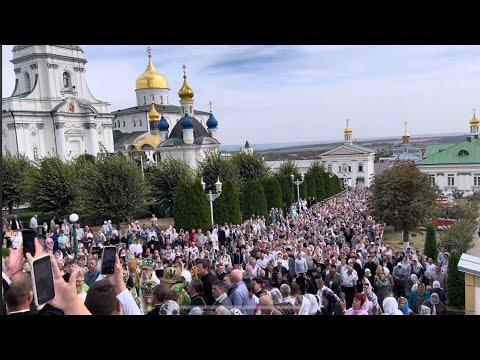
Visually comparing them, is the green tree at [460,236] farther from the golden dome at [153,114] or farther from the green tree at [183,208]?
the golden dome at [153,114]

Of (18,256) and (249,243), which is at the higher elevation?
(18,256)

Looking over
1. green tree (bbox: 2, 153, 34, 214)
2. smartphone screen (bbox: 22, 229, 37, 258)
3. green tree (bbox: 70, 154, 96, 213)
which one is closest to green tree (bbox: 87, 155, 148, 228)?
green tree (bbox: 70, 154, 96, 213)

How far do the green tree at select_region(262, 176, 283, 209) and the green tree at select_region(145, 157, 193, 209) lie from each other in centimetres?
278

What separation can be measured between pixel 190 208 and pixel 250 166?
21.4ft

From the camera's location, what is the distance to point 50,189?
44.6 ft

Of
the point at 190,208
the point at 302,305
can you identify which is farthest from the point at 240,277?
the point at 190,208

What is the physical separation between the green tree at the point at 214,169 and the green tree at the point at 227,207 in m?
2.24

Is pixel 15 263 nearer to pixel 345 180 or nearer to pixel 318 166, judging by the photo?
pixel 345 180

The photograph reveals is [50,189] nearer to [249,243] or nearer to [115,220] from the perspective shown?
[115,220]

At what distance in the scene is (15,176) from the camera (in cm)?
1463

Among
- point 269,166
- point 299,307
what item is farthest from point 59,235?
point 269,166
